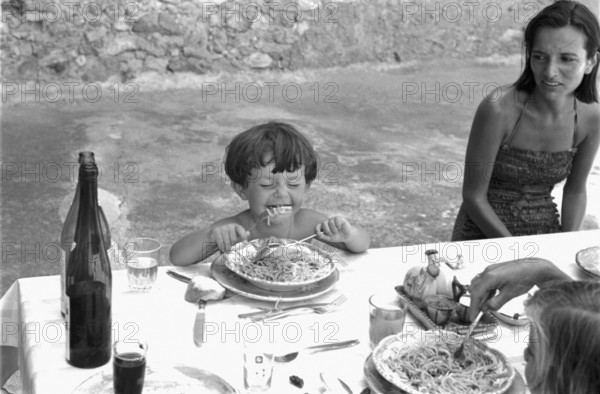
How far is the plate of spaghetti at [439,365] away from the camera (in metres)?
1.75

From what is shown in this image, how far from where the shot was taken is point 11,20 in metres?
7.61

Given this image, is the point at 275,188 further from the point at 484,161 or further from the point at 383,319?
the point at 484,161

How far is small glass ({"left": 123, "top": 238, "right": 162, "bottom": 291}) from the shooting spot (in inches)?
88.4

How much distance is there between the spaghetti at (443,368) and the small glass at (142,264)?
2.47 feet

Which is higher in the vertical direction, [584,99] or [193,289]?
[584,99]

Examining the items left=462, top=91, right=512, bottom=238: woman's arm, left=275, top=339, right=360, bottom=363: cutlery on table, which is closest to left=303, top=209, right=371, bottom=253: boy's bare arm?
left=275, top=339, right=360, bottom=363: cutlery on table

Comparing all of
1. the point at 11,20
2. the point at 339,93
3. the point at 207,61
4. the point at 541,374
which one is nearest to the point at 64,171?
the point at 11,20

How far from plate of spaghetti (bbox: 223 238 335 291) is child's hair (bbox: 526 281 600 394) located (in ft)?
2.77

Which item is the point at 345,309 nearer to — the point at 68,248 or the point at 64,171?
the point at 68,248

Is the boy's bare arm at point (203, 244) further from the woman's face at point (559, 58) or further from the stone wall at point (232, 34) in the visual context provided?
the stone wall at point (232, 34)

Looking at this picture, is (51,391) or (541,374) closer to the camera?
(541,374)

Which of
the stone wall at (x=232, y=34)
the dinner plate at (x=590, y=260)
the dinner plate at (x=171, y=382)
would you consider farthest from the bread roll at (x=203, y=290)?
the stone wall at (x=232, y=34)

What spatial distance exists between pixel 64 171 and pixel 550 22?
4.27 meters

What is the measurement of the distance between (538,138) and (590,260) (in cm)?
92
